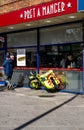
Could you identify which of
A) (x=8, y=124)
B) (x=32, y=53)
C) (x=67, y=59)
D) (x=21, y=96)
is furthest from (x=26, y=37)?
(x=8, y=124)

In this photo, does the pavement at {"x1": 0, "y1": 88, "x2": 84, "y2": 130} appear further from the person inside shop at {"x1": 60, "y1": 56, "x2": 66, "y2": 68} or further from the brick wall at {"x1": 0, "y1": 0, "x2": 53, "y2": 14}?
the brick wall at {"x1": 0, "y1": 0, "x2": 53, "y2": 14}

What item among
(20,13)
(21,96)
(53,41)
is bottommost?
(21,96)

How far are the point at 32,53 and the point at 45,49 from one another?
925 mm

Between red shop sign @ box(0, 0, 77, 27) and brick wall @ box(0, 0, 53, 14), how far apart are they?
841 mm

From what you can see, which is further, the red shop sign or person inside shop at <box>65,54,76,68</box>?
person inside shop at <box>65,54,76,68</box>

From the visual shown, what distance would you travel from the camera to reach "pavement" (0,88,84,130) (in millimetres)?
8891

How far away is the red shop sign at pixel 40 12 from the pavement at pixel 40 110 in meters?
3.26

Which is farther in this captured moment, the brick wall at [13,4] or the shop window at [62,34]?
the brick wall at [13,4]

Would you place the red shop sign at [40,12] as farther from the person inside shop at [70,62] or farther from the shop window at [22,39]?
the person inside shop at [70,62]

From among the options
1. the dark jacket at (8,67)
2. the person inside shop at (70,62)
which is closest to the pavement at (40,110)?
the dark jacket at (8,67)

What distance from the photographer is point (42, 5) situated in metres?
14.9

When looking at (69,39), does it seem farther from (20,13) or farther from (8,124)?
(8,124)

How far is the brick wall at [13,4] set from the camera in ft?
54.6

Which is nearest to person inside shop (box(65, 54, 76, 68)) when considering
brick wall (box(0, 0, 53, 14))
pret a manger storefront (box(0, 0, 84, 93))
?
pret a manger storefront (box(0, 0, 84, 93))
